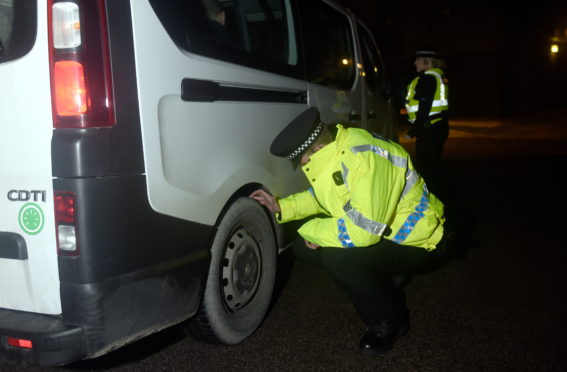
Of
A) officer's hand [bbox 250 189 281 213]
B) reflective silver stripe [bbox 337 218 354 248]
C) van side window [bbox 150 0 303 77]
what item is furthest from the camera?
officer's hand [bbox 250 189 281 213]

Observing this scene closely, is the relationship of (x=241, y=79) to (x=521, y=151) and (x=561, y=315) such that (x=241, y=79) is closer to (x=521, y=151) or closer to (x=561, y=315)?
(x=561, y=315)

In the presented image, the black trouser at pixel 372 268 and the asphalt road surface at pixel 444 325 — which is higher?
the black trouser at pixel 372 268

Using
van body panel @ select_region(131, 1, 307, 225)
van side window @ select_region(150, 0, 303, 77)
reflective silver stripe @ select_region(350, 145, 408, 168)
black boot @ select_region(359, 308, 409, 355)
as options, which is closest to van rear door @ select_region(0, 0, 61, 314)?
van body panel @ select_region(131, 1, 307, 225)

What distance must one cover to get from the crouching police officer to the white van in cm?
38

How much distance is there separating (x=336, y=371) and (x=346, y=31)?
2.97 m

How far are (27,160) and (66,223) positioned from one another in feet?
0.90

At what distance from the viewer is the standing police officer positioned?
573cm

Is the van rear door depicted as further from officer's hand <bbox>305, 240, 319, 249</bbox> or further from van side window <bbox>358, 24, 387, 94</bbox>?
van side window <bbox>358, 24, 387, 94</bbox>

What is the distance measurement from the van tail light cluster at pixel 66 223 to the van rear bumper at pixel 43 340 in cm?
27

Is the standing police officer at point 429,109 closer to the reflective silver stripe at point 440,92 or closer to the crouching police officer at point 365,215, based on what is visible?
the reflective silver stripe at point 440,92

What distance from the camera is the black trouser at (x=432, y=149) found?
19.3ft

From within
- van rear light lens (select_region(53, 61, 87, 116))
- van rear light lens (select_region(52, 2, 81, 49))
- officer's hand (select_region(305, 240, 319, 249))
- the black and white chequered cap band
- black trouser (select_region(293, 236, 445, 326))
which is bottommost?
black trouser (select_region(293, 236, 445, 326))

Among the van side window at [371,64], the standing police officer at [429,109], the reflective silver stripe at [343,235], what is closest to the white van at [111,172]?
the reflective silver stripe at [343,235]

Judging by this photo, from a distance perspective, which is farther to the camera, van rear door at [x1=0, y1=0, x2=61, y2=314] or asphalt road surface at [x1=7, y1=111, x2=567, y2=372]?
asphalt road surface at [x1=7, y1=111, x2=567, y2=372]
